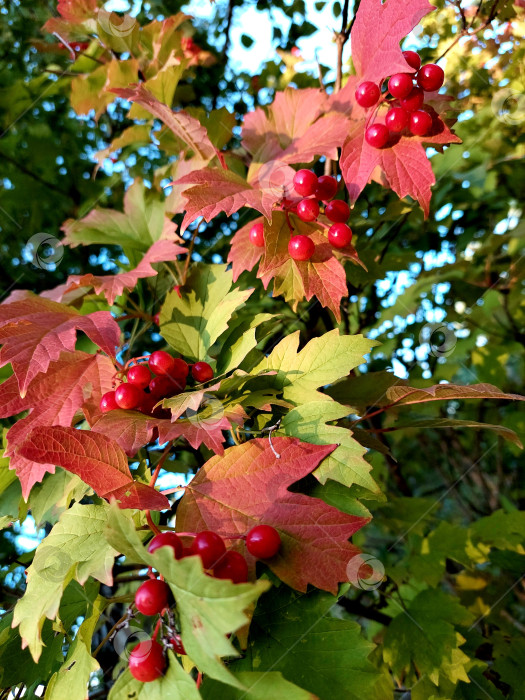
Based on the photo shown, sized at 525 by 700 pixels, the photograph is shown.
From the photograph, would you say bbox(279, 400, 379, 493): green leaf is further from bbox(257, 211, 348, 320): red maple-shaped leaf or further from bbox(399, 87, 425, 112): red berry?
bbox(399, 87, 425, 112): red berry

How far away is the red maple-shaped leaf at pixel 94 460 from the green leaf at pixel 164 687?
181 mm

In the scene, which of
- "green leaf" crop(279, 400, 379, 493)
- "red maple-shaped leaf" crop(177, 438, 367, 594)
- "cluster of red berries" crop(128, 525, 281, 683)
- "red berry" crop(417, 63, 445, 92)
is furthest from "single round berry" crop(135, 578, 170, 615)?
"red berry" crop(417, 63, 445, 92)

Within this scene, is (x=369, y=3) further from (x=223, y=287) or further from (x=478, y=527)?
(x=478, y=527)

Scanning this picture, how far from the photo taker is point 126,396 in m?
0.81

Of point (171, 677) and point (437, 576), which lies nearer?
point (171, 677)

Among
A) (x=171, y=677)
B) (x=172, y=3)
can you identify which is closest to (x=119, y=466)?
(x=171, y=677)

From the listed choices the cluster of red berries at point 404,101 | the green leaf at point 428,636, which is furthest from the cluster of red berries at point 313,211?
the green leaf at point 428,636

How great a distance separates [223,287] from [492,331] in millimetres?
1379

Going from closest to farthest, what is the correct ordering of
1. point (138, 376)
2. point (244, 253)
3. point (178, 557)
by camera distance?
1. point (178, 557)
2. point (138, 376)
3. point (244, 253)

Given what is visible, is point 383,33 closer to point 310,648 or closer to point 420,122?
point 420,122

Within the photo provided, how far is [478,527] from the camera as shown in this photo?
1502 mm

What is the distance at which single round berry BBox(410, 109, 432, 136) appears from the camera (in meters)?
0.85

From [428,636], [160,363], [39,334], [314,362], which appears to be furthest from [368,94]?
[428,636]

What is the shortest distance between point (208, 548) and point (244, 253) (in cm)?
53
